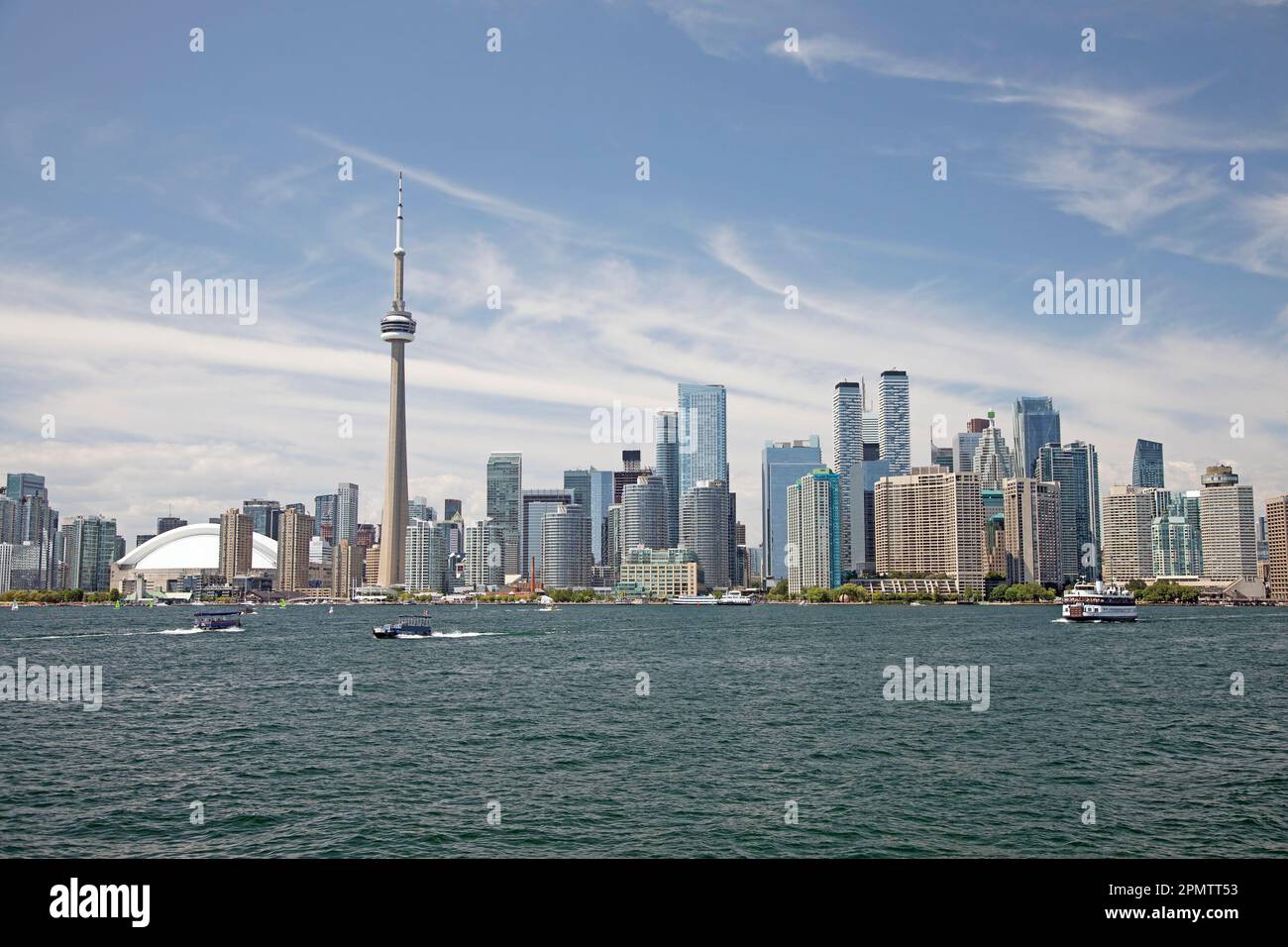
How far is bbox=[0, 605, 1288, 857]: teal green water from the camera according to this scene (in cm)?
2089

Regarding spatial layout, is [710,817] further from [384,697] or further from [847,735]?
[384,697]

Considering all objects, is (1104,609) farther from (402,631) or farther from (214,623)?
(214,623)

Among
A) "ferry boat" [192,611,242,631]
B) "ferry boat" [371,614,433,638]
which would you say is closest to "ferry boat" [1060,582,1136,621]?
"ferry boat" [371,614,433,638]

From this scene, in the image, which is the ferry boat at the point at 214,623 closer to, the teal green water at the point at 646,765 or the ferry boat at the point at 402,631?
the ferry boat at the point at 402,631

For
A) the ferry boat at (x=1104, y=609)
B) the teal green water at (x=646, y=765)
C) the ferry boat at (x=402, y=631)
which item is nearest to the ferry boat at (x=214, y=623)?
the ferry boat at (x=402, y=631)

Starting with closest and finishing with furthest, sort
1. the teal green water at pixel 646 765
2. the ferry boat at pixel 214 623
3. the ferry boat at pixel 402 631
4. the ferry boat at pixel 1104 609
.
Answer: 1. the teal green water at pixel 646 765
2. the ferry boat at pixel 402 631
3. the ferry boat at pixel 214 623
4. the ferry boat at pixel 1104 609

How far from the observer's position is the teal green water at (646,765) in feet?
68.5

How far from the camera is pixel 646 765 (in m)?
28.6

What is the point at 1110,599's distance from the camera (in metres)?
123

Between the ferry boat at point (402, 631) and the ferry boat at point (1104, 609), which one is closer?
the ferry boat at point (402, 631)

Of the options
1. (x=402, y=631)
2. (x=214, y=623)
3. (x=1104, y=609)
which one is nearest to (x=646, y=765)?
(x=402, y=631)
